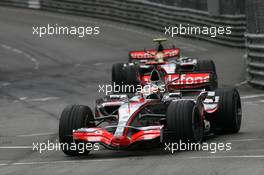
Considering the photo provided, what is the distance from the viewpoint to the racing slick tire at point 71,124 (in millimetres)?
12562

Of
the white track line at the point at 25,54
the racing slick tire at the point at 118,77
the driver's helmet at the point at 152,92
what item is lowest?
the white track line at the point at 25,54

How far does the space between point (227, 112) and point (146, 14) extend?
24750 mm

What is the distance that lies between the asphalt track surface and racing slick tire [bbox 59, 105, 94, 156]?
14 cm

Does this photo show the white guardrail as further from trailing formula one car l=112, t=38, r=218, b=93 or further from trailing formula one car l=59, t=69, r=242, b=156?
trailing formula one car l=59, t=69, r=242, b=156

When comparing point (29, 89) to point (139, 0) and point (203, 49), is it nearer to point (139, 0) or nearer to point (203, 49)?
point (203, 49)

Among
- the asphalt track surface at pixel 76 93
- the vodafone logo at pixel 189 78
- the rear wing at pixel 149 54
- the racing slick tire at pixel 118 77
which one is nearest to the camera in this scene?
the asphalt track surface at pixel 76 93

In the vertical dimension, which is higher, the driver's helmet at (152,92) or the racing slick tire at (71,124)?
Answer: the driver's helmet at (152,92)

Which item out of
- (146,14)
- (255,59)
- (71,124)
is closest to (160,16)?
(146,14)

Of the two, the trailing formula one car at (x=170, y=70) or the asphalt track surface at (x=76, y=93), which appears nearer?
the asphalt track surface at (x=76, y=93)

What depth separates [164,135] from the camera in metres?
12.1

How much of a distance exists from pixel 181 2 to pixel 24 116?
704 inches

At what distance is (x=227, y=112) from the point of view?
14094mm

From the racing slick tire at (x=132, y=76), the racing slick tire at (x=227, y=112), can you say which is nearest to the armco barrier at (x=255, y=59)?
the racing slick tire at (x=132, y=76)

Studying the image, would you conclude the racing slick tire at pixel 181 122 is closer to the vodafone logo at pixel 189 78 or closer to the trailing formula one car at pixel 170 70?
the trailing formula one car at pixel 170 70
